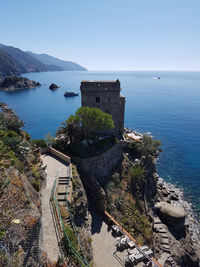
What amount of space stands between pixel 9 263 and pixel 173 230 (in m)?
30.2

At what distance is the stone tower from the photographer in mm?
33200

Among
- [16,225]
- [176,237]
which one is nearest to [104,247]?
[16,225]

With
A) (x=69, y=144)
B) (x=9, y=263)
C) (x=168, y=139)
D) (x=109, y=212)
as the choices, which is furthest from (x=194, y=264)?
(x=168, y=139)

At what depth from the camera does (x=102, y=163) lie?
29.5 meters

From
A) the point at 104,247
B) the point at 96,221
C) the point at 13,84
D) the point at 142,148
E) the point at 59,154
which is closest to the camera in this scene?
the point at 104,247

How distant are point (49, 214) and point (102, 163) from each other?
14.9 meters

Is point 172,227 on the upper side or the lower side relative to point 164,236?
lower

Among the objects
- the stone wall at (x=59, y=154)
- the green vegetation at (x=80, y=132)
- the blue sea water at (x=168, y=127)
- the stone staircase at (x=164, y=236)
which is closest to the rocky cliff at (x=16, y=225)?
the stone wall at (x=59, y=154)

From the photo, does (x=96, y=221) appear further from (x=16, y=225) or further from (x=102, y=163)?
(x=16, y=225)

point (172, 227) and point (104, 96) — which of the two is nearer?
A: point (172, 227)

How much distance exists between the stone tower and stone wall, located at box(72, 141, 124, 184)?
5595 millimetres

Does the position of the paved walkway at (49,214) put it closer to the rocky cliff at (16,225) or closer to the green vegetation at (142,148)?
the rocky cliff at (16,225)

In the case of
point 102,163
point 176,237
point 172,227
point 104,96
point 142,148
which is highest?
point 104,96

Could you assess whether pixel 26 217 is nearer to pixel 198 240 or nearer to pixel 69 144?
pixel 69 144
